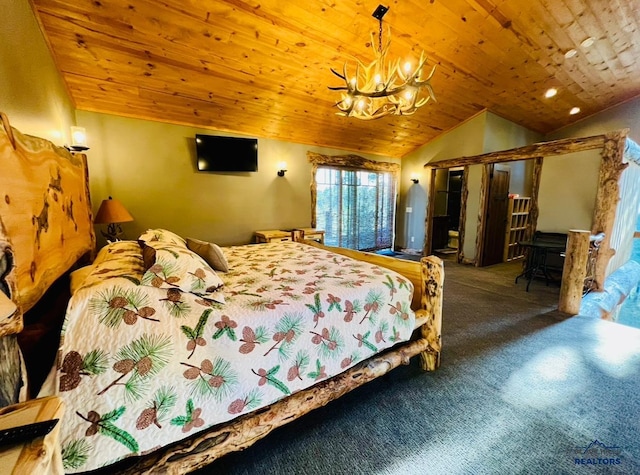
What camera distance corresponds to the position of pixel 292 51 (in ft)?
9.57

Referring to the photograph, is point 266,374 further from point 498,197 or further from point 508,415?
point 498,197

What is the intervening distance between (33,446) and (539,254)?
5364 millimetres

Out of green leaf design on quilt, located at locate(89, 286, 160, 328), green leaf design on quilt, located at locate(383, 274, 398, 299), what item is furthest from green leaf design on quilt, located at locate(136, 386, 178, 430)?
green leaf design on quilt, located at locate(383, 274, 398, 299)

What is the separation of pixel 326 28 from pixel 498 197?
14.9 feet

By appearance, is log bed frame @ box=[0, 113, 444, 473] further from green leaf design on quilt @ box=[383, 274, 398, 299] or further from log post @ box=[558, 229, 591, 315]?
log post @ box=[558, 229, 591, 315]

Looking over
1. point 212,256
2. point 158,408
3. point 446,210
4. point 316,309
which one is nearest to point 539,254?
point 446,210

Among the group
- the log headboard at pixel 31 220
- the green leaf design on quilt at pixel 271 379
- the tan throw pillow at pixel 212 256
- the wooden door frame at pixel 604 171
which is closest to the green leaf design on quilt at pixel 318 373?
the green leaf design on quilt at pixel 271 379

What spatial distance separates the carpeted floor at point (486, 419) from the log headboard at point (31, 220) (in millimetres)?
1156

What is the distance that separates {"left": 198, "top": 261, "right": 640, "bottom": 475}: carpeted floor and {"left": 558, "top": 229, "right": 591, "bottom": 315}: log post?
529mm

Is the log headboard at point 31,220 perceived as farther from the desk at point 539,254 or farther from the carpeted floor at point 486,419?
the desk at point 539,254

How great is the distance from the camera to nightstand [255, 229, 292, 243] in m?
4.29

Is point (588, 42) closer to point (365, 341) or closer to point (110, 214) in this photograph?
point (365, 341)

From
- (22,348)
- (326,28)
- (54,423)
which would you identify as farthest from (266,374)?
(326,28)

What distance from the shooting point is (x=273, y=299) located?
134 centimetres
